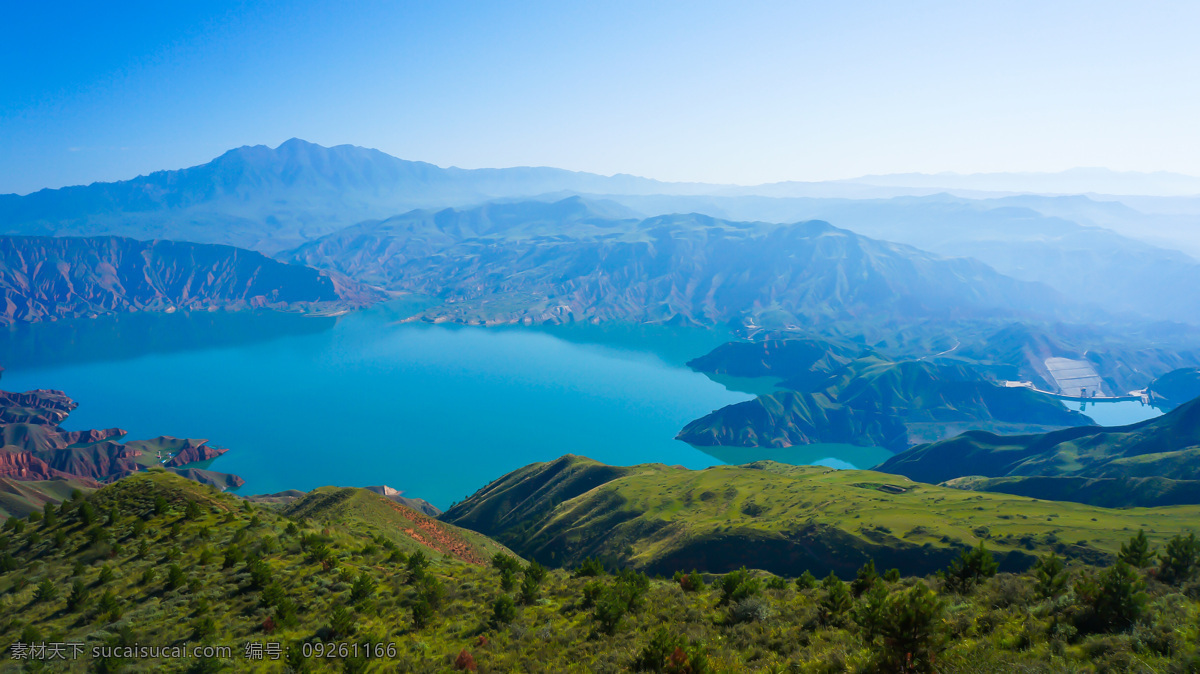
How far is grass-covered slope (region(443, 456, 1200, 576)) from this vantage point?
4941cm

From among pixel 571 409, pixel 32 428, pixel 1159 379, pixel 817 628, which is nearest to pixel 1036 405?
pixel 1159 379

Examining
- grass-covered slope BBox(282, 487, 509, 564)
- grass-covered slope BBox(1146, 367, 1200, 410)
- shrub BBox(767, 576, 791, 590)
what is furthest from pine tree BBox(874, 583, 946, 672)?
grass-covered slope BBox(1146, 367, 1200, 410)

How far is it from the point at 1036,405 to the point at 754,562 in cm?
17342

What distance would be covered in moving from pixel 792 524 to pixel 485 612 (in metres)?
42.1

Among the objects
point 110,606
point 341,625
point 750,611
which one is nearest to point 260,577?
point 110,606

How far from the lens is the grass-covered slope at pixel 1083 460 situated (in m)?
77.9

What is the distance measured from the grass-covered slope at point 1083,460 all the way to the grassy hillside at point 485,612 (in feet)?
257

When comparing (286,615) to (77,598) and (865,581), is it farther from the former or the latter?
(865,581)

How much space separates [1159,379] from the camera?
19775 cm

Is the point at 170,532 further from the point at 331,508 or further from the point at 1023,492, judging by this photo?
the point at 1023,492

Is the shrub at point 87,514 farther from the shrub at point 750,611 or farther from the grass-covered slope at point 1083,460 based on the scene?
the grass-covered slope at point 1083,460

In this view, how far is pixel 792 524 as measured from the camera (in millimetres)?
56375

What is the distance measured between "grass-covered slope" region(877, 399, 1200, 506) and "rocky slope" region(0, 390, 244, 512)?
502 feet

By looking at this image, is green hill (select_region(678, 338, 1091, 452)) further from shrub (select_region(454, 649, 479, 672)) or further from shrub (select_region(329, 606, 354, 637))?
shrub (select_region(454, 649, 479, 672))
